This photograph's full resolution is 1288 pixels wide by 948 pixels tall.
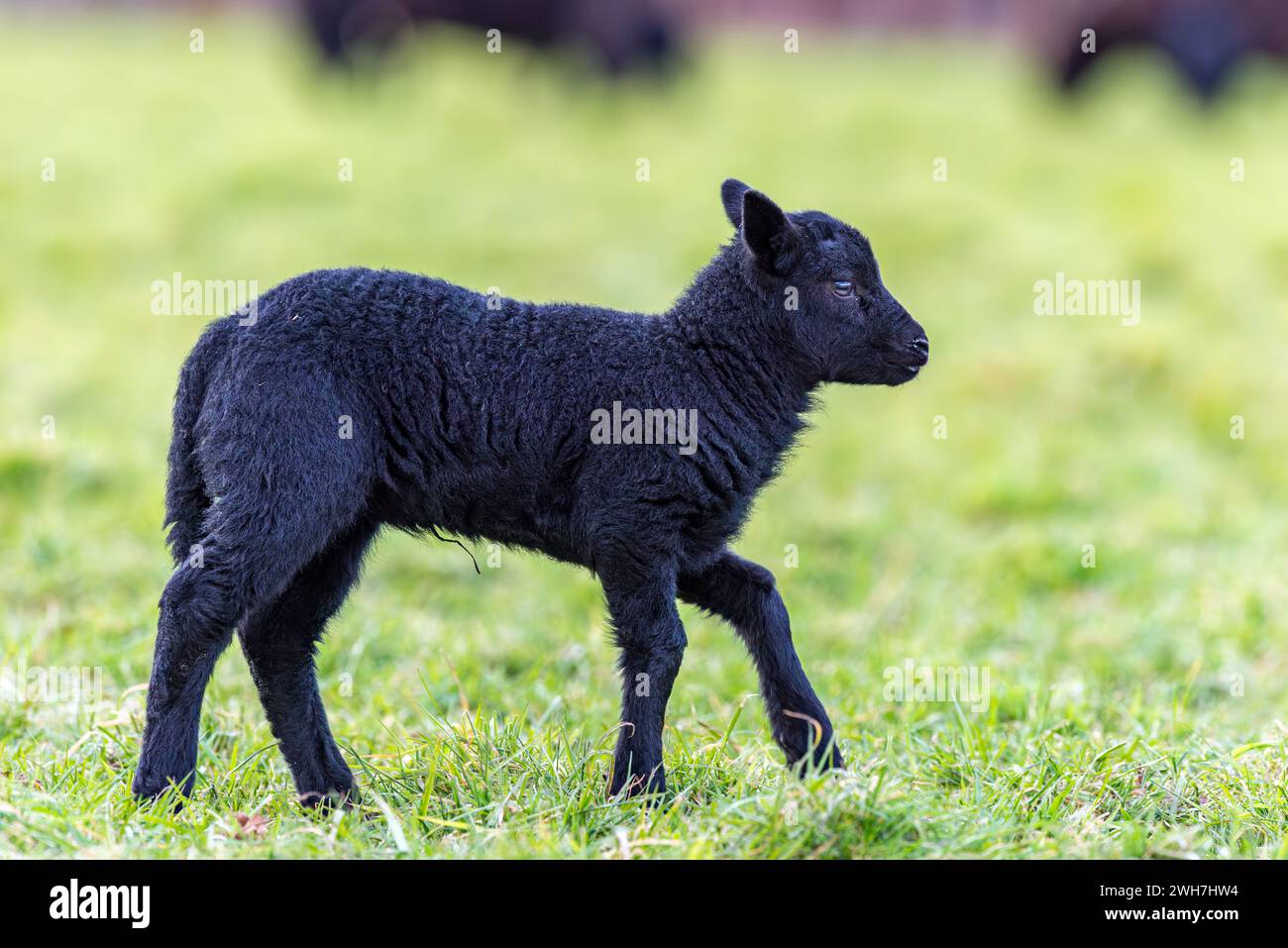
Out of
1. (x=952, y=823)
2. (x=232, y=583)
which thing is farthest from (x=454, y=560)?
(x=952, y=823)

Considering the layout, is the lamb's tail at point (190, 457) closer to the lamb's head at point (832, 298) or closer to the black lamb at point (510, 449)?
the black lamb at point (510, 449)

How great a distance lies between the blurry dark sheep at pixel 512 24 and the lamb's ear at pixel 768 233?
48.5ft

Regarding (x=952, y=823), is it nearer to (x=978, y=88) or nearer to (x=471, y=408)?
(x=471, y=408)

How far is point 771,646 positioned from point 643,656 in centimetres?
44

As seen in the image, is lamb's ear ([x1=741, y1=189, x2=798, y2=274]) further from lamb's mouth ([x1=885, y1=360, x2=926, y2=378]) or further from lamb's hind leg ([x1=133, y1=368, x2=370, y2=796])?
lamb's hind leg ([x1=133, y1=368, x2=370, y2=796])

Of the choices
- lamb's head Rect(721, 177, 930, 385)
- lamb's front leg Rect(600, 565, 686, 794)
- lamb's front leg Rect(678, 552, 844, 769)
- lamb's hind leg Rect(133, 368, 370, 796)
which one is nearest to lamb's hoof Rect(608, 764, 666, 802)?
lamb's front leg Rect(600, 565, 686, 794)

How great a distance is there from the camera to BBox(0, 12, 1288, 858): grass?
159 inches

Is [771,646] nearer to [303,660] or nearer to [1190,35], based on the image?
[303,660]

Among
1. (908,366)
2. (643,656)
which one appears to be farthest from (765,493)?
(643,656)

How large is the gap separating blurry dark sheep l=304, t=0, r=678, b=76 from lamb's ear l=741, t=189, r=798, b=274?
14.8 meters

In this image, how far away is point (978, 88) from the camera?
65.7 ft

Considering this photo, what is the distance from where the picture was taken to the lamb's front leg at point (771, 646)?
167 inches

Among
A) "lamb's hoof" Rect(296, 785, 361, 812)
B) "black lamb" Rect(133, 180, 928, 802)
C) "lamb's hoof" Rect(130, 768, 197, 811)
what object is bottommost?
"lamb's hoof" Rect(296, 785, 361, 812)

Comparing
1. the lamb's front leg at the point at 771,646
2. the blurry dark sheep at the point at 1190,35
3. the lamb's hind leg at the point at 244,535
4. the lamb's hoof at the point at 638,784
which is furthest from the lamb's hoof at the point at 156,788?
the blurry dark sheep at the point at 1190,35
